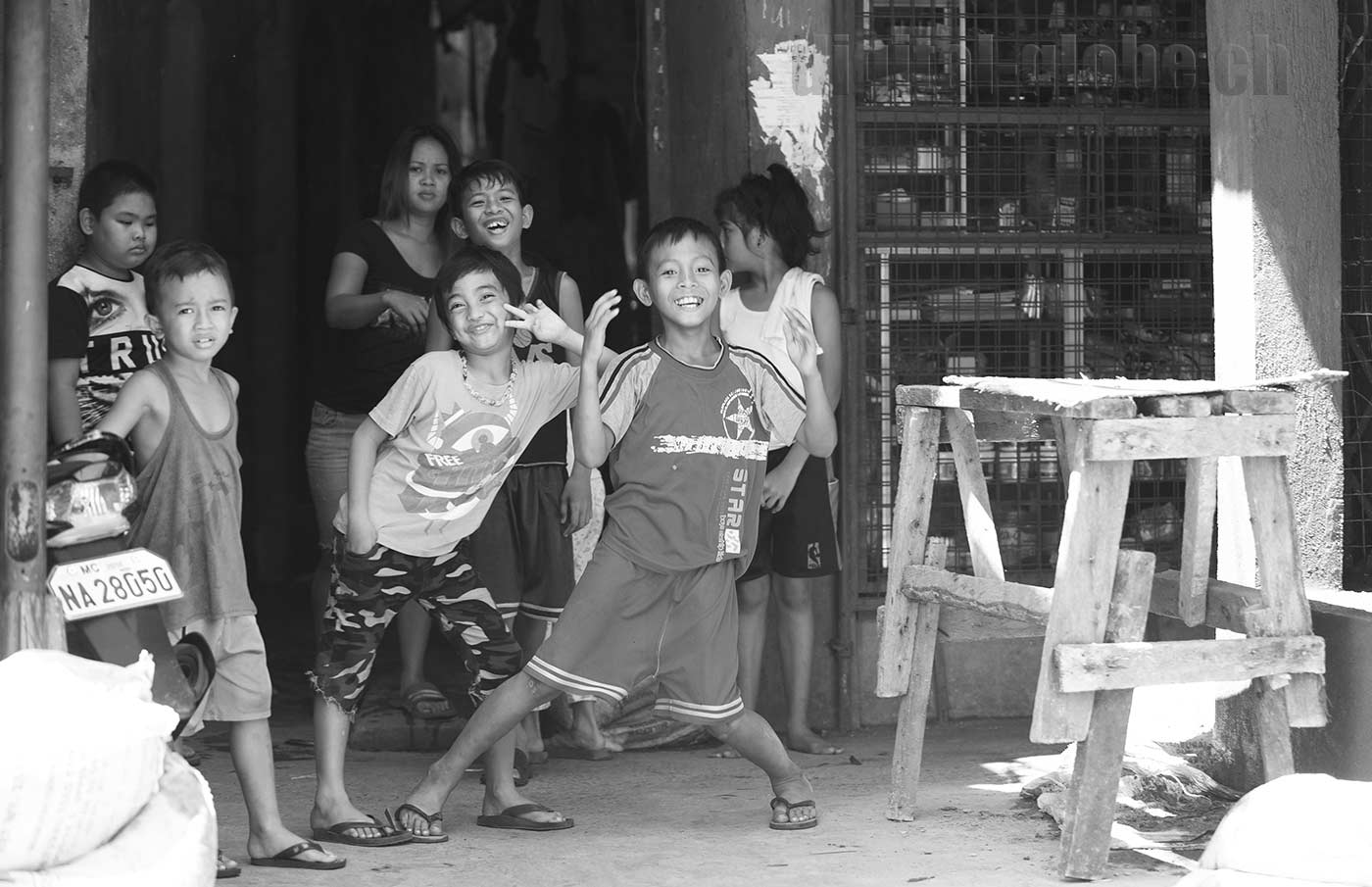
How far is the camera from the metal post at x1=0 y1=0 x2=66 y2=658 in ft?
11.2

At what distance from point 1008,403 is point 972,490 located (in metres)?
0.51

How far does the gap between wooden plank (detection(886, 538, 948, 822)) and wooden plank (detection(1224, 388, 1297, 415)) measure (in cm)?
92

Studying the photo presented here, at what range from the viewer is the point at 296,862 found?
12.8ft

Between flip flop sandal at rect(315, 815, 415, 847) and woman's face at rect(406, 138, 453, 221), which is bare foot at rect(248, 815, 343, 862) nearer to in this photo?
flip flop sandal at rect(315, 815, 415, 847)

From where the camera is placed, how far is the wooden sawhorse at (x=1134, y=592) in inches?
146

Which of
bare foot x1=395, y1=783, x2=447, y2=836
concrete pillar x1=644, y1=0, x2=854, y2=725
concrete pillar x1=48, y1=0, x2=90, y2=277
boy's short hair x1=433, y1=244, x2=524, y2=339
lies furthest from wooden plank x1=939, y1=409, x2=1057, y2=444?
concrete pillar x1=48, y1=0, x2=90, y2=277

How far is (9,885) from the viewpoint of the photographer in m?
2.91

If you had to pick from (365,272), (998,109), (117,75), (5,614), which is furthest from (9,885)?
(998,109)

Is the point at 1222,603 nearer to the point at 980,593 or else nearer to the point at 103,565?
Answer: the point at 980,593

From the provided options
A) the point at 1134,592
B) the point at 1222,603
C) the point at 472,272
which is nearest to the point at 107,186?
the point at 472,272

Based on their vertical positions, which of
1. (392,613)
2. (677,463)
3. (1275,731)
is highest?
(677,463)

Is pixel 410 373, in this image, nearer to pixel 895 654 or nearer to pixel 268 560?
pixel 895 654

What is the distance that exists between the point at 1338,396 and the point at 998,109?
63.0 inches

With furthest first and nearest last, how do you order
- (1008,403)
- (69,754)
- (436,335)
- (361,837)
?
(436,335), (361,837), (1008,403), (69,754)
